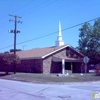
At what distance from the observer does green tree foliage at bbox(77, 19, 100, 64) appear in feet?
158

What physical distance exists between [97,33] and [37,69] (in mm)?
15993

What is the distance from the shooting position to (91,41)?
49.2 meters

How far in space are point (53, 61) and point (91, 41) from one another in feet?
42.4

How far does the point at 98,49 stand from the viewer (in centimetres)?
4894

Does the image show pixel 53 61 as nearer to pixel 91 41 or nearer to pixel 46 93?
pixel 91 41

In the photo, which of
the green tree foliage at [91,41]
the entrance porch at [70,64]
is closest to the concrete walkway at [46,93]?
the entrance porch at [70,64]

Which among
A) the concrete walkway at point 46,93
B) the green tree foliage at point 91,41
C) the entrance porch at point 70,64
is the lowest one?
the concrete walkway at point 46,93

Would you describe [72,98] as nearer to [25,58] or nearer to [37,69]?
[37,69]

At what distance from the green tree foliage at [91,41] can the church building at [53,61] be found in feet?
18.0

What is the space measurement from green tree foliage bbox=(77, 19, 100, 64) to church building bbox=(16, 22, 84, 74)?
5489 millimetres

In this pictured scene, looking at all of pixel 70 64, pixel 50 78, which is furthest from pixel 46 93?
pixel 70 64

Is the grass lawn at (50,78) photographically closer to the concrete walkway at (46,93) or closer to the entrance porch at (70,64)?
the concrete walkway at (46,93)

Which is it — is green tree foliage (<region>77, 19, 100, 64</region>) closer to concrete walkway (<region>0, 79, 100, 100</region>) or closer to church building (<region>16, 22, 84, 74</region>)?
church building (<region>16, 22, 84, 74</region>)

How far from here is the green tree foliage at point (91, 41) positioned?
48281 mm
